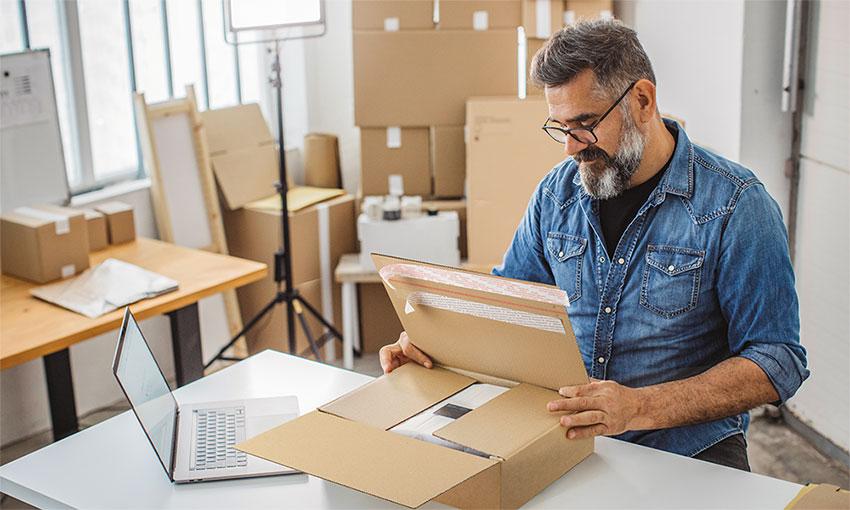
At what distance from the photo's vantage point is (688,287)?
1931 mm

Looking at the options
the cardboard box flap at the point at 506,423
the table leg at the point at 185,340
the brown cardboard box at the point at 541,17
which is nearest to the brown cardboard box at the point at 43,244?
the table leg at the point at 185,340

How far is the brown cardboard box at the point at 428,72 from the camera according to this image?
4.02m

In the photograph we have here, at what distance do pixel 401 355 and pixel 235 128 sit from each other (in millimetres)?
2542

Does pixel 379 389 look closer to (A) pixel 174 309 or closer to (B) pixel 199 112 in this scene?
(A) pixel 174 309

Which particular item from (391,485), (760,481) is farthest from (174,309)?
(760,481)

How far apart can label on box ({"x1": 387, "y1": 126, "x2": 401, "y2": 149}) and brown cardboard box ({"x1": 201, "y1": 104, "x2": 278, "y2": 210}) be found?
58cm

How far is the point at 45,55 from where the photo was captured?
10.7ft

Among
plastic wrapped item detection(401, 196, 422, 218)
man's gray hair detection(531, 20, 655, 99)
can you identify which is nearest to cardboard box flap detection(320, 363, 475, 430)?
man's gray hair detection(531, 20, 655, 99)

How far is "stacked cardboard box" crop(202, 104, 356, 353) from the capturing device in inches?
162

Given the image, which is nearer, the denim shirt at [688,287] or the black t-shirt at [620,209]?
the denim shirt at [688,287]

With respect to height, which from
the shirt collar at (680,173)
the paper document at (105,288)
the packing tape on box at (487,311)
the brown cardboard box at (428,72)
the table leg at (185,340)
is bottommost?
the table leg at (185,340)

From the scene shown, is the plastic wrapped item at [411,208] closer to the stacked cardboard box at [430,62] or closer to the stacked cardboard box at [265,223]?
the stacked cardboard box at [430,62]

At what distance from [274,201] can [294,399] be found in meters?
2.30

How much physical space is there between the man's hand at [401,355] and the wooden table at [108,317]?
1134mm
